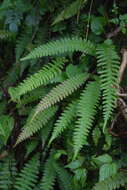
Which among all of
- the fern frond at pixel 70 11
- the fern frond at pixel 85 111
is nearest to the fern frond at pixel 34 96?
the fern frond at pixel 85 111

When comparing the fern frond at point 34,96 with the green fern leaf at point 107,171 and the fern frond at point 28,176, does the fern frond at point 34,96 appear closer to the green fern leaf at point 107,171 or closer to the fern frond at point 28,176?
the fern frond at point 28,176

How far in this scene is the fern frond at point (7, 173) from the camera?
343 centimetres

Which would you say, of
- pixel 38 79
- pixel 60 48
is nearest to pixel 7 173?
pixel 38 79

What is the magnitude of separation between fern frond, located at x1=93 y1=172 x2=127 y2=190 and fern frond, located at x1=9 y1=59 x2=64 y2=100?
1063mm

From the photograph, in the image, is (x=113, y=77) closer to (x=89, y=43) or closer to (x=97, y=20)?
(x=89, y=43)

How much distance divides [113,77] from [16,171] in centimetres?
155

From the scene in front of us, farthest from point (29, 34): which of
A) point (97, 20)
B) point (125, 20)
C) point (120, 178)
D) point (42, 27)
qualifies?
point (120, 178)

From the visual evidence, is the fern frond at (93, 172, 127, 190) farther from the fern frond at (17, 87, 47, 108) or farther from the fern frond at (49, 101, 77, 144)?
the fern frond at (17, 87, 47, 108)

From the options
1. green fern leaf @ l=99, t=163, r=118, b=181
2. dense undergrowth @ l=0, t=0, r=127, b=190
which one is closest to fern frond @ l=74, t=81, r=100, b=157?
dense undergrowth @ l=0, t=0, r=127, b=190

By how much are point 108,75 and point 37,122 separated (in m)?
0.86

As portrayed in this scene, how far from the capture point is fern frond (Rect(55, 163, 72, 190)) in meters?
3.26

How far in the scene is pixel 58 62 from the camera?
10.6ft

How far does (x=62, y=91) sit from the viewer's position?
9.86ft

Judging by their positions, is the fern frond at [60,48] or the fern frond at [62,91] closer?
the fern frond at [62,91]
